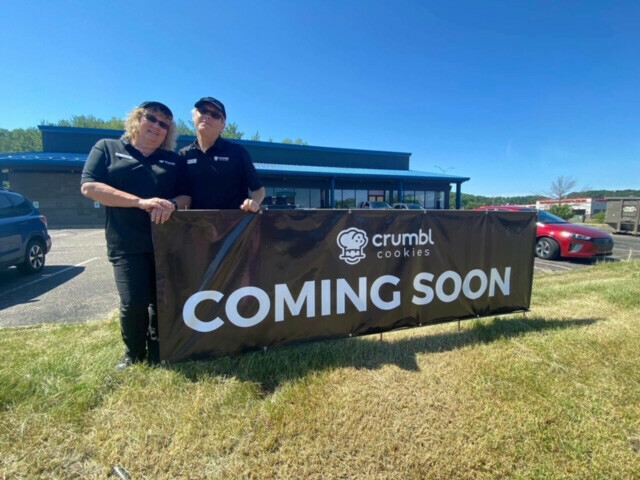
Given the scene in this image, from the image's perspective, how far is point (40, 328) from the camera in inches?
139

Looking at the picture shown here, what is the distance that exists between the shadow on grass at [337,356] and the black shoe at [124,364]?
0.30 m

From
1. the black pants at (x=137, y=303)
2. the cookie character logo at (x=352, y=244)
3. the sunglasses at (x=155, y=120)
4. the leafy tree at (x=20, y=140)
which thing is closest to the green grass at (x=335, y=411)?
the black pants at (x=137, y=303)

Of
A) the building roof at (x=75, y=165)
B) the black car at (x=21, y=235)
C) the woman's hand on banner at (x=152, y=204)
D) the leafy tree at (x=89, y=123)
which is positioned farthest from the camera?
the leafy tree at (x=89, y=123)

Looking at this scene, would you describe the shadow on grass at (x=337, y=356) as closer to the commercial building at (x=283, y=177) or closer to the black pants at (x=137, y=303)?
the black pants at (x=137, y=303)

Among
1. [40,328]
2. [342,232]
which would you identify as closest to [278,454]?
[342,232]

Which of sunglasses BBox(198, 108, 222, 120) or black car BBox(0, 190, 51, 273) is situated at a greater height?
sunglasses BBox(198, 108, 222, 120)

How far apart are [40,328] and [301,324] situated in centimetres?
308

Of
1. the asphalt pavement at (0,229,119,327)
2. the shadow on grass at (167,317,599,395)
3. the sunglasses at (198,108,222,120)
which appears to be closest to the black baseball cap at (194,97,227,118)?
the sunglasses at (198,108,222,120)

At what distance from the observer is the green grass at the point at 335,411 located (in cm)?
171

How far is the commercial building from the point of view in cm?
2223

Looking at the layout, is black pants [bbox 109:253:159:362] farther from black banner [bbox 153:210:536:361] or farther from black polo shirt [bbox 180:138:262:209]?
black polo shirt [bbox 180:138:262:209]

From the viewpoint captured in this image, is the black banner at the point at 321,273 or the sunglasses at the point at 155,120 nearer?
the sunglasses at the point at 155,120

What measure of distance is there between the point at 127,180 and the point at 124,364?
1459mm

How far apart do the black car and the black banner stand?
517 cm
